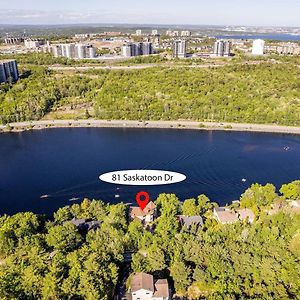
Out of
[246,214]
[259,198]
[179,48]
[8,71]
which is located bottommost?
[246,214]

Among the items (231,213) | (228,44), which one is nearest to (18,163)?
(231,213)

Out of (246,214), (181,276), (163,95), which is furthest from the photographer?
(163,95)

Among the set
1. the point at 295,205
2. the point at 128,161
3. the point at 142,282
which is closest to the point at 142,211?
the point at 142,282

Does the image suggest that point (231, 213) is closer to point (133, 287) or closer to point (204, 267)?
point (204, 267)

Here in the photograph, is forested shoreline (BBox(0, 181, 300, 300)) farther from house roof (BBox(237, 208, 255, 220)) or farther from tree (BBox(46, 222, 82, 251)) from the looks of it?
house roof (BBox(237, 208, 255, 220))

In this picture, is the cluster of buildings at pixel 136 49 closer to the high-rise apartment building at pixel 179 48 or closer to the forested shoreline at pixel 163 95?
the high-rise apartment building at pixel 179 48

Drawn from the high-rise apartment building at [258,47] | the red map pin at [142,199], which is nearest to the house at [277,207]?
the red map pin at [142,199]

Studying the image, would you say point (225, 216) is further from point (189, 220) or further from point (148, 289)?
point (148, 289)

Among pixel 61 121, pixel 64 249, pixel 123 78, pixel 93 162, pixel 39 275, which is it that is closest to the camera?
pixel 39 275
